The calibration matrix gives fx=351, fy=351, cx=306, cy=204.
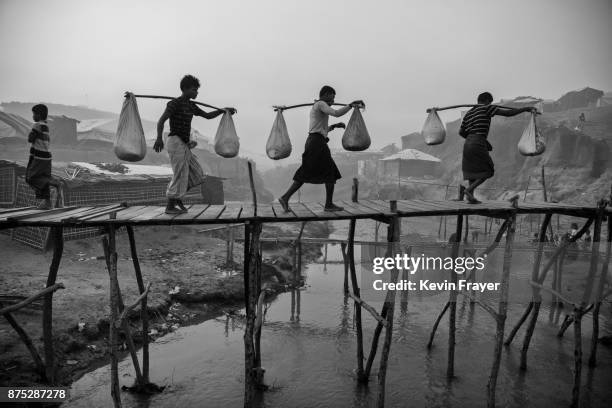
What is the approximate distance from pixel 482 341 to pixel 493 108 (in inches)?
219

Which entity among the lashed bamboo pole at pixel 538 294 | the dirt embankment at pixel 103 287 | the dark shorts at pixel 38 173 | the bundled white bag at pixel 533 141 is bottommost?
the dirt embankment at pixel 103 287

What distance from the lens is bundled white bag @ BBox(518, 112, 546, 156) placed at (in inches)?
221

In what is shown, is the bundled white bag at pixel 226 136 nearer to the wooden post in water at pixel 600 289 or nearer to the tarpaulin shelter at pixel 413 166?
the wooden post in water at pixel 600 289

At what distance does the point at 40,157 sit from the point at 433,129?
6.90 meters

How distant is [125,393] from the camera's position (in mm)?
5938

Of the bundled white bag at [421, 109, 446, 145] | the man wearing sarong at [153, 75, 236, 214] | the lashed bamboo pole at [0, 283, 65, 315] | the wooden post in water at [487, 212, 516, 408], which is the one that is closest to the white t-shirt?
the man wearing sarong at [153, 75, 236, 214]

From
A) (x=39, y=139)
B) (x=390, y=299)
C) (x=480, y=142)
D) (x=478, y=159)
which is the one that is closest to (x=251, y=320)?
(x=390, y=299)

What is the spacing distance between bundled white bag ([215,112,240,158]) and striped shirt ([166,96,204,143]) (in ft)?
1.48

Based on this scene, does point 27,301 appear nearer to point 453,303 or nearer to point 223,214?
point 223,214

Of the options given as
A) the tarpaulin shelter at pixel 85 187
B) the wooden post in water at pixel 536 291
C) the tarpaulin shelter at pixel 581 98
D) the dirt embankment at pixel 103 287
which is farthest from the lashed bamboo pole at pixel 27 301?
the tarpaulin shelter at pixel 581 98

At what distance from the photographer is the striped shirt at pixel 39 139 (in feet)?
19.9

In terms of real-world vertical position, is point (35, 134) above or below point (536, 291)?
above

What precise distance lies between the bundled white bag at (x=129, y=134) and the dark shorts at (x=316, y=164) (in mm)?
2058

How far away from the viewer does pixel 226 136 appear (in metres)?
5.04
